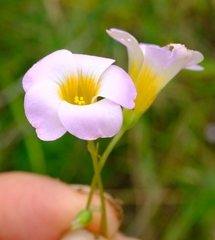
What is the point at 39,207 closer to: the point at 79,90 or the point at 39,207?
the point at 39,207

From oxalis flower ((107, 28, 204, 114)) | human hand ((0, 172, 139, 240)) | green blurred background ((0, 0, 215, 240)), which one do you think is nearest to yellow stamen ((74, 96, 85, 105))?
oxalis flower ((107, 28, 204, 114))

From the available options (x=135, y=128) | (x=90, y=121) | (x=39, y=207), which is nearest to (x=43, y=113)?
(x=90, y=121)

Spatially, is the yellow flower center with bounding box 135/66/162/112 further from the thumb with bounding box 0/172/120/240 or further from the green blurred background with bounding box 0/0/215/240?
the green blurred background with bounding box 0/0/215/240

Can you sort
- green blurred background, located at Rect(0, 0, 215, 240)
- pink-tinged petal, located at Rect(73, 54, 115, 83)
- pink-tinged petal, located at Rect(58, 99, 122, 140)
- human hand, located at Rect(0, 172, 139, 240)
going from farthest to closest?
green blurred background, located at Rect(0, 0, 215, 240) < human hand, located at Rect(0, 172, 139, 240) < pink-tinged petal, located at Rect(73, 54, 115, 83) < pink-tinged petal, located at Rect(58, 99, 122, 140)

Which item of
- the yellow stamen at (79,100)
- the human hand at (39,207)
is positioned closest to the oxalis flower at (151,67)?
the yellow stamen at (79,100)

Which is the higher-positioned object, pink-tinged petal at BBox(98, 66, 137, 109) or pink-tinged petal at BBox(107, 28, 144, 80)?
pink-tinged petal at BBox(107, 28, 144, 80)

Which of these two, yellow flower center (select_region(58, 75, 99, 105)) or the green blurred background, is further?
the green blurred background
